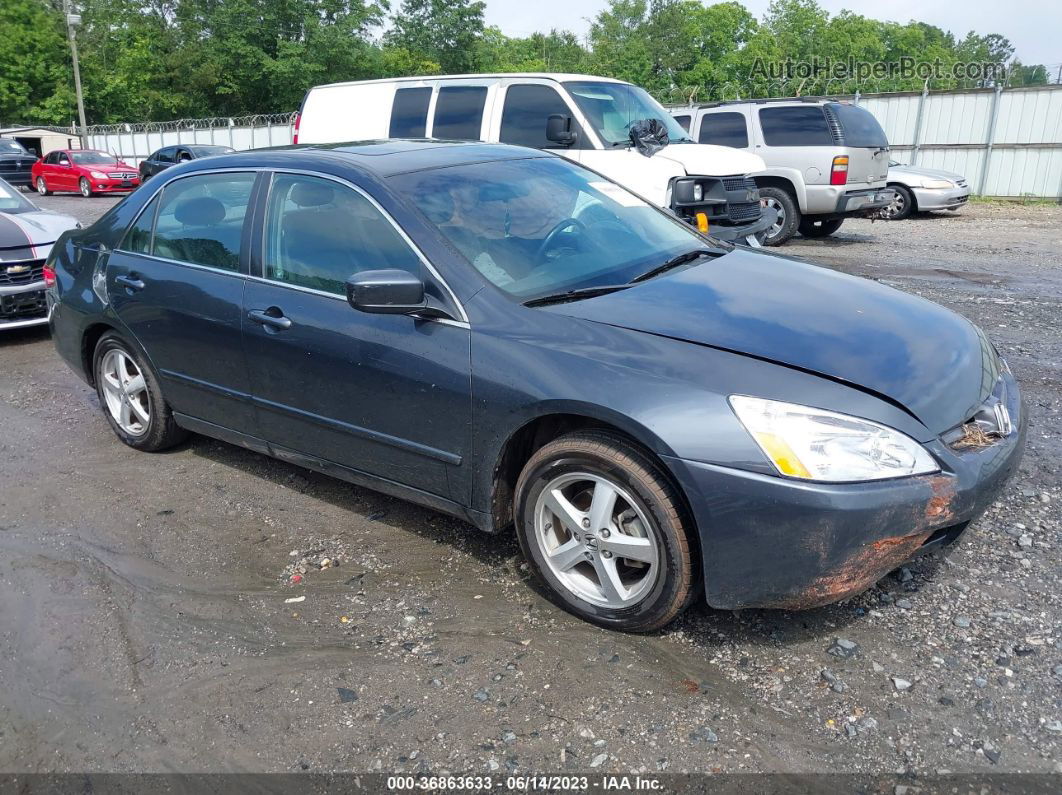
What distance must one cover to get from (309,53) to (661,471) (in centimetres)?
5380

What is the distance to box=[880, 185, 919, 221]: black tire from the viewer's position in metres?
15.9

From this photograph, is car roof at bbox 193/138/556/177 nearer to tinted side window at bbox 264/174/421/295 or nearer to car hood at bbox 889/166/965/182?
tinted side window at bbox 264/174/421/295

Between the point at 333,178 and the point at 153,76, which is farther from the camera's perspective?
the point at 153,76

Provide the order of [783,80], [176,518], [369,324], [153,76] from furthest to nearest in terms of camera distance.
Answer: [153,76], [783,80], [176,518], [369,324]

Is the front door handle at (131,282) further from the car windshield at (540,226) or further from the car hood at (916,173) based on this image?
the car hood at (916,173)

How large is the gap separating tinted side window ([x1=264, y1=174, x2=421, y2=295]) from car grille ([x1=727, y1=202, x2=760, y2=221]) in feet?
19.4

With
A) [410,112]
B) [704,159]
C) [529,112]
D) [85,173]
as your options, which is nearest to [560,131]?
[529,112]

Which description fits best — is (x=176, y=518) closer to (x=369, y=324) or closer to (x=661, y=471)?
(x=369, y=324)

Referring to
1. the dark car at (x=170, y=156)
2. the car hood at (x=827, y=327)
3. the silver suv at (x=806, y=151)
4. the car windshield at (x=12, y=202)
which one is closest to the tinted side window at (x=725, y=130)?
the silver suv at (x=806, y=151)

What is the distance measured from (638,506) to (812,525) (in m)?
0.57

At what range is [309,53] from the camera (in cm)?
5072

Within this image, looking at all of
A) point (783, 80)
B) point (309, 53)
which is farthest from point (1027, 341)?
point (309, 53)

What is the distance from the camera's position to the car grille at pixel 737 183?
886cm

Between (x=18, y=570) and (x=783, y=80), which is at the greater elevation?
(x=783, y=80)
